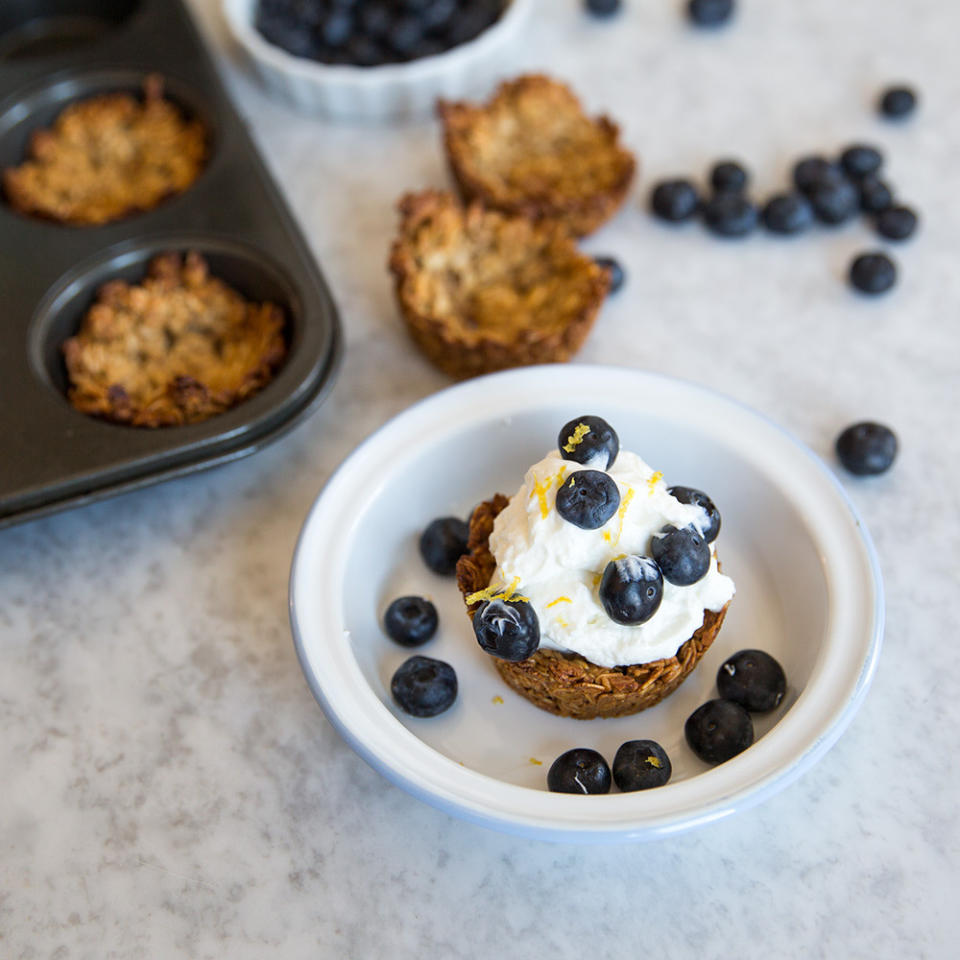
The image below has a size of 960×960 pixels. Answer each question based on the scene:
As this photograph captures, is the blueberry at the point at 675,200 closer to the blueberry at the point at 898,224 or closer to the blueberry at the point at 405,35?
the blueberry at the point at 898,224

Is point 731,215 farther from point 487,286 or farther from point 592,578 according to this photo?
point 592,578

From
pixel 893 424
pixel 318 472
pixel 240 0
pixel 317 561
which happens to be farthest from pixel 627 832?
pixel 240 0

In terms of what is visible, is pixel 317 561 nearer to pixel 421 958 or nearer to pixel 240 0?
pixel 421 958

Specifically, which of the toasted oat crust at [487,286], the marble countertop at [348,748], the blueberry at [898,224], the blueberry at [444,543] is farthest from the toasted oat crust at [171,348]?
the blueberry at [898,224]

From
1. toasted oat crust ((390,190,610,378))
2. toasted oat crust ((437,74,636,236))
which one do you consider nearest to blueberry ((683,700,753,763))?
toasted oat crust ((390,190,610,378))

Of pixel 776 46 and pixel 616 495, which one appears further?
pixel 776 46

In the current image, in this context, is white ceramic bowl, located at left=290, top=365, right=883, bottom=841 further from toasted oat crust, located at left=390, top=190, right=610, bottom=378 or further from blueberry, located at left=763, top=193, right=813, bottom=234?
blueberry, located at left=763, top=193, right=813, bottom=234
